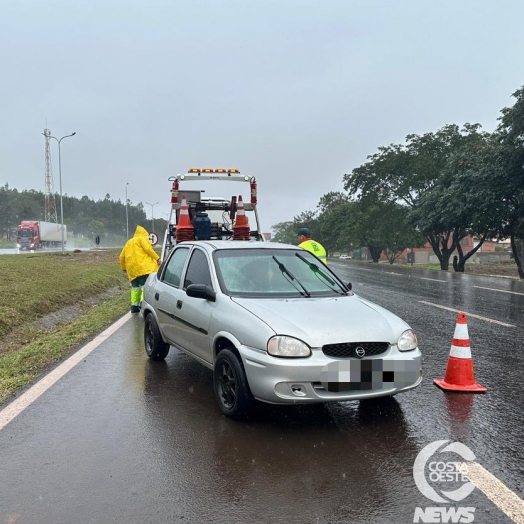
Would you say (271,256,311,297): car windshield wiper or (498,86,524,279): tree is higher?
(498,86,524,279): tree

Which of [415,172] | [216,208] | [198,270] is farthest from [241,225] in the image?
[415,172]

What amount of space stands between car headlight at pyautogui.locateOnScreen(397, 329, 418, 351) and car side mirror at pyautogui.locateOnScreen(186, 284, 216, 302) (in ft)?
5.72

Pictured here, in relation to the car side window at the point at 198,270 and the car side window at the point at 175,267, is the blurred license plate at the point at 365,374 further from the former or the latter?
the car side window at the point at 175,267

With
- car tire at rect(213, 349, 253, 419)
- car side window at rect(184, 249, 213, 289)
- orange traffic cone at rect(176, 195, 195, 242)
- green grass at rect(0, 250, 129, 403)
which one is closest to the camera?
car tire at rect(213, 349, 253, 419)

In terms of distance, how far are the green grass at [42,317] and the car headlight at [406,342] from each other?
3.75 m

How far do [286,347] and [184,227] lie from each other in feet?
25.0

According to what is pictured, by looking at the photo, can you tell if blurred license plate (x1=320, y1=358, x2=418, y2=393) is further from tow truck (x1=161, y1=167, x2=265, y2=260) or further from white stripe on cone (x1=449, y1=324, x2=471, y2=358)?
tow truck (x1=161, y1=167, x2=265, y2=260)

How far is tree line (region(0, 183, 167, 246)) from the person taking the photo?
106000 mm

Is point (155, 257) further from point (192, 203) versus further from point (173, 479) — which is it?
A: point (173, 479)

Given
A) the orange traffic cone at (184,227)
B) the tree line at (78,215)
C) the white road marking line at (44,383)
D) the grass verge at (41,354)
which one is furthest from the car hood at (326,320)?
the tree line at (78,215)

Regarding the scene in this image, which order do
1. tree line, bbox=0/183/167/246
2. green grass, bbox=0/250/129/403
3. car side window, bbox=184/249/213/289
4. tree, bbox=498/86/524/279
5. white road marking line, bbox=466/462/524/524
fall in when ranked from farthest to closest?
tree line, bbox=0/183/167/246
tree, bbox=498/86/524/279
green grass, bbox=0/250/129/403
car side window, bbox=184/249/213/289
white road marking line, bbox=466/462/524/524

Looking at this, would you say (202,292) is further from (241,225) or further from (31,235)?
(31,235)

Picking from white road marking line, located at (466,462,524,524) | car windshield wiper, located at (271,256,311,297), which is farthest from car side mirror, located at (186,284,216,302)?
white road marking line, located at (466,462,524,524)

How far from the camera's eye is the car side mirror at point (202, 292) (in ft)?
16.4
